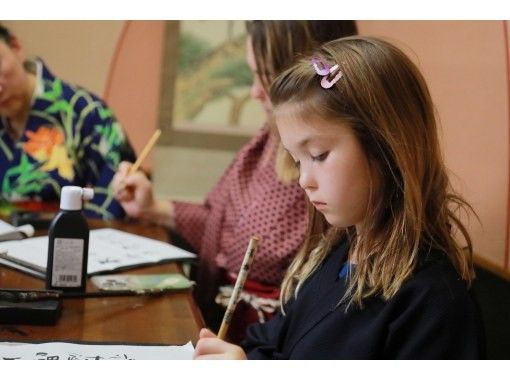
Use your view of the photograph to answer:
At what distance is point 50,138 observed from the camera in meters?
1.66

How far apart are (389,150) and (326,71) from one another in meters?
0.13

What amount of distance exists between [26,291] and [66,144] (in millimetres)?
808

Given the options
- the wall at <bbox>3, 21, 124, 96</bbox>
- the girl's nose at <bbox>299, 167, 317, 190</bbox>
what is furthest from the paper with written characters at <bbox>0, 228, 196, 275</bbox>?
the wall at <bbox>3, 21, 124, 96</bbox>

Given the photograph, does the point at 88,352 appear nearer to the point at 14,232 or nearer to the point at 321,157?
the point at 321,157

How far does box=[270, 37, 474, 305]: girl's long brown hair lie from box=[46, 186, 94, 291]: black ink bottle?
1.08 ft

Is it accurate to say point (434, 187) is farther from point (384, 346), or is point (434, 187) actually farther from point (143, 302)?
point (143, 302)

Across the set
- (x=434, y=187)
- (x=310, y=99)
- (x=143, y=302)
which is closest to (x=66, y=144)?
(x=143, y=302)

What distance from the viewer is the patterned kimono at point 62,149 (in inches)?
63.4

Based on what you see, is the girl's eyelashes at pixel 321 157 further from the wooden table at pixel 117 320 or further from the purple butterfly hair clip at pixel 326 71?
the wooden table at pixel 117 320

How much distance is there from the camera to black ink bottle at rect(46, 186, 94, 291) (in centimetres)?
99

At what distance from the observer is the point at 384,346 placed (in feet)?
2.86

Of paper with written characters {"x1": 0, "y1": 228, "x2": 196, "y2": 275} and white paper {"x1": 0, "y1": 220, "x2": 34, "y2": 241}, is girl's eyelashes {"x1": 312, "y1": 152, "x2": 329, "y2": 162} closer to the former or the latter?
paper with written characters {"x1": 0, "y1": 228, "x2": 196, "y2": 275}

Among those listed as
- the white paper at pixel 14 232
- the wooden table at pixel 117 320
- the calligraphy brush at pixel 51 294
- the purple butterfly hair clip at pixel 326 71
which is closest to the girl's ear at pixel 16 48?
the white paper at pixel 14 232

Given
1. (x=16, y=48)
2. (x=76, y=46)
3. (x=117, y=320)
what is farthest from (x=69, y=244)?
(x=76, y=46)
